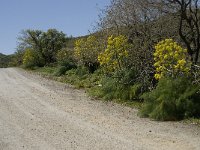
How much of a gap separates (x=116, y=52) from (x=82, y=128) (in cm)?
740

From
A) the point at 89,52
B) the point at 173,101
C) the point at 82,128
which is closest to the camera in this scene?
the point at 82,128

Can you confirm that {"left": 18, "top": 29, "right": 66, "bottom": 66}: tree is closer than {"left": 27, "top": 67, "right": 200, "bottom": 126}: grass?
No

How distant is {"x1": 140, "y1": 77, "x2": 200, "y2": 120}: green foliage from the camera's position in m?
13.0

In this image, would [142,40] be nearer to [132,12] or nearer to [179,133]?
[132,12]

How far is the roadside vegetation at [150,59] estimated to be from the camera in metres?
13.4

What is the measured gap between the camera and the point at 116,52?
18.7 meters

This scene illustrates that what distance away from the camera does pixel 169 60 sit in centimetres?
1441

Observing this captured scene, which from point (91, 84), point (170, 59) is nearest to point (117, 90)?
point (170, 59)

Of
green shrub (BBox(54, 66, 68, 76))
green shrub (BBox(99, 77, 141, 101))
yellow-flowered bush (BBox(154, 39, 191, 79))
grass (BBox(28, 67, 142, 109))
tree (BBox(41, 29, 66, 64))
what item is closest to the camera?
yellow-flowered bush (BBox(154, 39, 191, 79))

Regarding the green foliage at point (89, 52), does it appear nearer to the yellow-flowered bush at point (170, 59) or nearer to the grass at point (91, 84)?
the grass at point (91, 84)

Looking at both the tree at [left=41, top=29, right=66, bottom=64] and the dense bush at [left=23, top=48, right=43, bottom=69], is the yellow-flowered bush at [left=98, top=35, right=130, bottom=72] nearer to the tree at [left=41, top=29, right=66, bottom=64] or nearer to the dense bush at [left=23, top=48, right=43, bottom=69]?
the dense bush at [left=23, top=48, right=43, bottom=69]

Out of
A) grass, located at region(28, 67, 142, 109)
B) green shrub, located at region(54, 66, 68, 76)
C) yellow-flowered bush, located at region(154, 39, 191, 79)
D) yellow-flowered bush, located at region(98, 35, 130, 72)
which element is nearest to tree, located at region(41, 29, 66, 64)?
green shrub, located at region(54, 66, 68, 76)

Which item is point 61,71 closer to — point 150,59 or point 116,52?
point 116,52

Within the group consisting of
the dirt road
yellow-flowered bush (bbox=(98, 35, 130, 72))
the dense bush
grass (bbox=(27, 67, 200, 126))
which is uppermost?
yellow-flowered bush (bbox=(98, 35, 130, 72))
